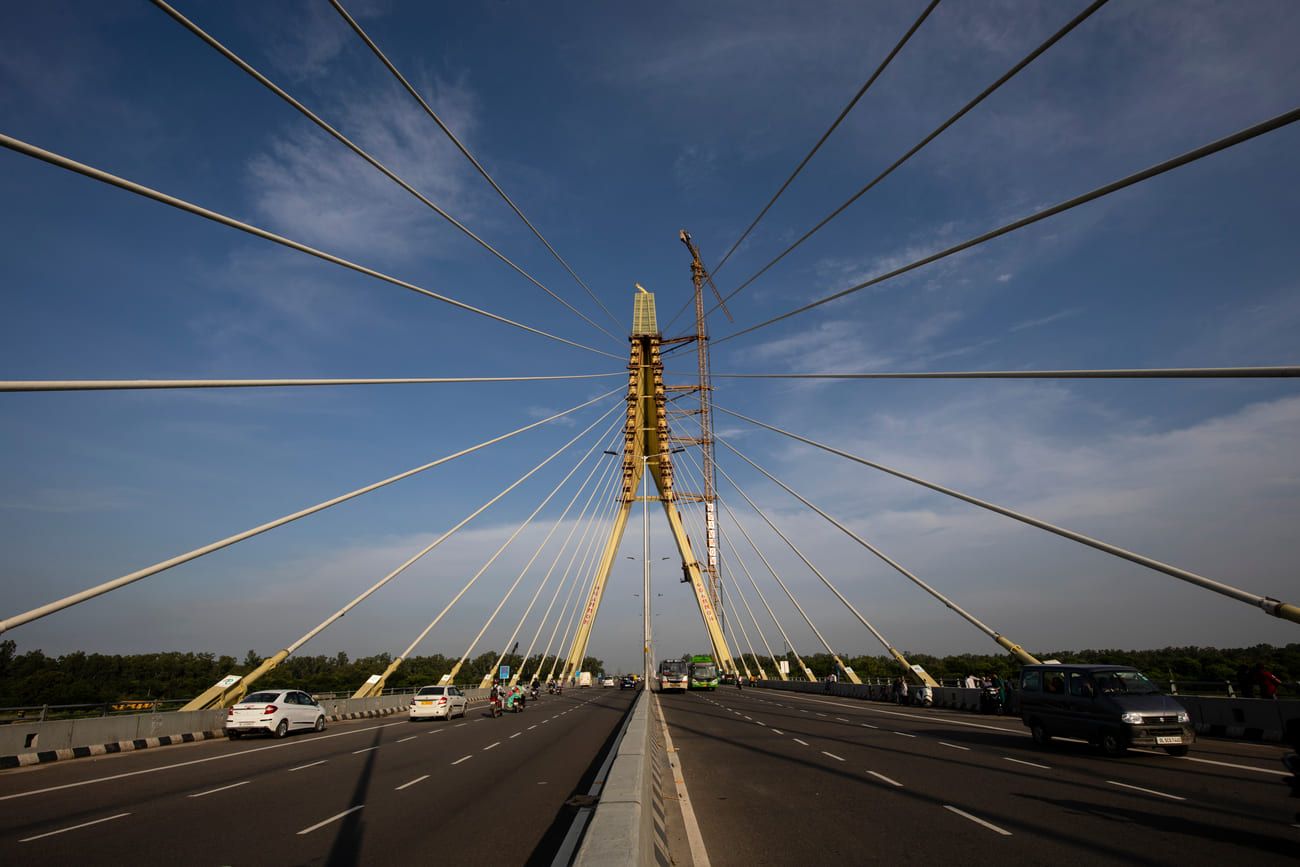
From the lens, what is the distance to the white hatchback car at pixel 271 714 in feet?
77.5

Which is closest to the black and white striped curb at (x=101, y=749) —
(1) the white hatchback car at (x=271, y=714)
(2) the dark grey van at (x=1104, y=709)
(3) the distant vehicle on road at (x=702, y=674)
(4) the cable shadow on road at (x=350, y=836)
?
(1) the white hatchback car at (x=271, y=714)

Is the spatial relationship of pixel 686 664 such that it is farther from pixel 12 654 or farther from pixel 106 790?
pixel 12 654

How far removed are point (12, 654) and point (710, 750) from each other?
97097 mm

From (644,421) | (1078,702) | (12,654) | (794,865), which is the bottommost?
(794,865)

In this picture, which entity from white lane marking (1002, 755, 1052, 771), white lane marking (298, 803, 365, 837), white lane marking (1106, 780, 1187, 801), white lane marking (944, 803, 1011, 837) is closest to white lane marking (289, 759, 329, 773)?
white lane marking (298, 803, 365, 837)

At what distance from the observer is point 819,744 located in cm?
1823

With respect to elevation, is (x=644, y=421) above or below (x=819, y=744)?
above

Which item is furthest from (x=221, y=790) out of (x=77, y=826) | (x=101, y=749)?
(x=101, y=749)

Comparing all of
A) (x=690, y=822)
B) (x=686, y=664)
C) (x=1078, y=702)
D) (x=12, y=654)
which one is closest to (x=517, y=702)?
(x=686, y=664)

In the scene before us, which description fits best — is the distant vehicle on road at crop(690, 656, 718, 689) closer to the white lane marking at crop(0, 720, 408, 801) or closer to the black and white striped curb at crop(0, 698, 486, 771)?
the white lane marking at crop(0, 720, 408, 801)

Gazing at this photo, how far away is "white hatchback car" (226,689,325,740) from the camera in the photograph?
23609mm

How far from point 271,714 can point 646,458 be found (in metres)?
34.9

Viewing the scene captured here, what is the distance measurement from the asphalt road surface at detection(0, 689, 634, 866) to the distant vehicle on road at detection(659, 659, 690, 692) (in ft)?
132

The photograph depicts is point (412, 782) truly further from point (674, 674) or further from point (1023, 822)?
point (674, 674)
